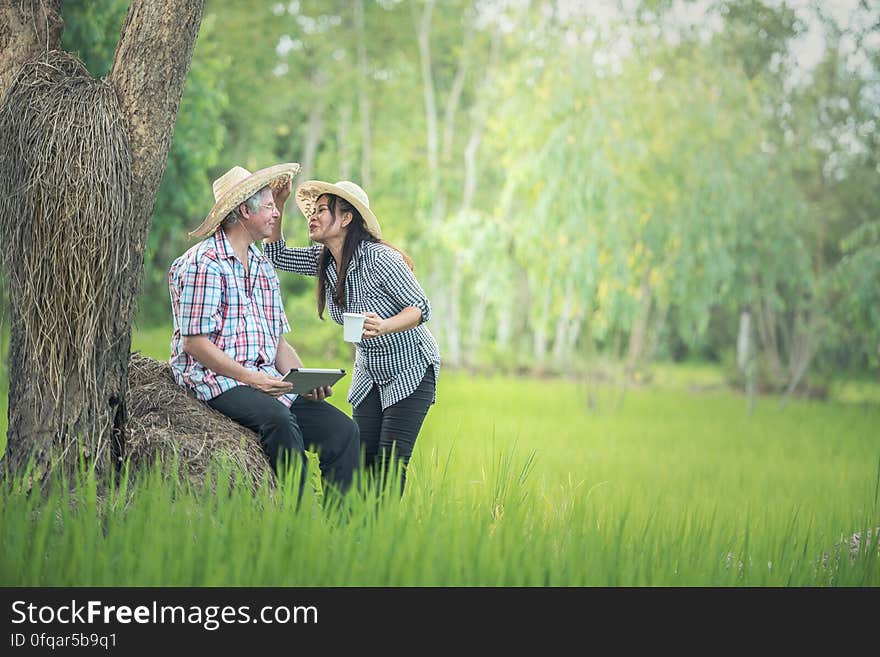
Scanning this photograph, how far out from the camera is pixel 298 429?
3947mm

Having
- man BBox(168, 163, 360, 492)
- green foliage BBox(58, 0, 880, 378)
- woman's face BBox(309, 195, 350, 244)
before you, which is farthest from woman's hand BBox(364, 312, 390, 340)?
green foliage BBox(58, 0, 880, 378)

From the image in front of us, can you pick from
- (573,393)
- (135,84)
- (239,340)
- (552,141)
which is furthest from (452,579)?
(573,393)

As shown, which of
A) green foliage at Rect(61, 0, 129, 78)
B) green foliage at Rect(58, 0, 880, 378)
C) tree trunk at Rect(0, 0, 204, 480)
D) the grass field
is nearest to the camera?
the grass field

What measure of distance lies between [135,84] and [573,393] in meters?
11.5

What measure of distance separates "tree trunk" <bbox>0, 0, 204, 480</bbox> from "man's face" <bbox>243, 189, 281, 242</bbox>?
0.39 meters

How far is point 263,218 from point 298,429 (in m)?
0.87

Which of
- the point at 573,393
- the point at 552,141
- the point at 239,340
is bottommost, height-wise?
the point at 573,393

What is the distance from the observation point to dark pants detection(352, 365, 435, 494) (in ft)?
13.9

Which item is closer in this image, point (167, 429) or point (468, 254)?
point (167, 429)

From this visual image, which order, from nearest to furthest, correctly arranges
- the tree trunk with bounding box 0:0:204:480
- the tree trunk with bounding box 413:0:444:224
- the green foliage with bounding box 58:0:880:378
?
the tree trunk with bounding box 0:0:204:480
the green foliage with bounding box 58:0:880:378
the tree trunk with bounding box 413:0:444:224

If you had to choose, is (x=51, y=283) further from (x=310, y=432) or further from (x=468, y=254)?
(x=468, y=254)

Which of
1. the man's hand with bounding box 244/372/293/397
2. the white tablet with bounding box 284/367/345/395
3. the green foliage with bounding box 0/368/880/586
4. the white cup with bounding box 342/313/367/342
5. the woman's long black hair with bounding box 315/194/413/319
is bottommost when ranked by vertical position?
the green foliage with bounding box 0/368/880/586

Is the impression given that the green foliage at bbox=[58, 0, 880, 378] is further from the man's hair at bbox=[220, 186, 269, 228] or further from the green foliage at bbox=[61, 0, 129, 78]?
the man's hair at bbox=[220, 186, 269, 228]

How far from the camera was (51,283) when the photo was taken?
367 cm
